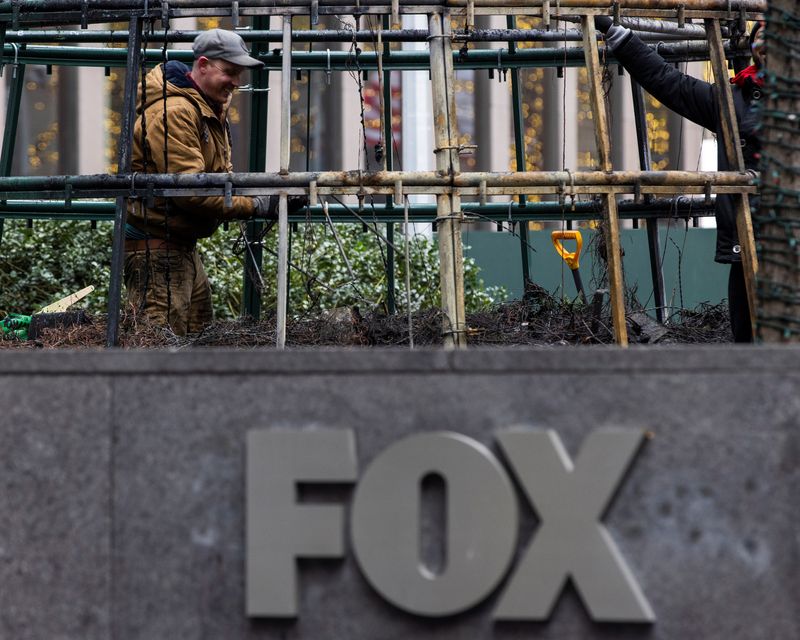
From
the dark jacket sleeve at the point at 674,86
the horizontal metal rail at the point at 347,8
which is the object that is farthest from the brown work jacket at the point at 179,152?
the dark jacket sleeve at the point at 674,86

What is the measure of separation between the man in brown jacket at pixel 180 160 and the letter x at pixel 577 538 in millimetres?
3080

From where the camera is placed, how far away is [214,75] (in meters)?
7.52

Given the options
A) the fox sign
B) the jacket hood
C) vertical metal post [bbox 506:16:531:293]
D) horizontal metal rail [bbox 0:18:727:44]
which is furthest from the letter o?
vertical metal post [bbox 506:16:531:293]

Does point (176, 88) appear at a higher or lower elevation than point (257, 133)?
lower

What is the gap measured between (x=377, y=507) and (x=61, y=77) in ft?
50.5

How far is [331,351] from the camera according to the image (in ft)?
15.3

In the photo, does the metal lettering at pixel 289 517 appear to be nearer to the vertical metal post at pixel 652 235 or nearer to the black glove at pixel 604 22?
the black glove at pixel 604 22

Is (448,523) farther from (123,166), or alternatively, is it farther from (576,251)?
(576,251)

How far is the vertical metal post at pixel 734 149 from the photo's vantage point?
665cm

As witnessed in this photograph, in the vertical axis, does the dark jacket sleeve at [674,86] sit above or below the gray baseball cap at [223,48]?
below

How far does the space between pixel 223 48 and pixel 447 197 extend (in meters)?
1.78

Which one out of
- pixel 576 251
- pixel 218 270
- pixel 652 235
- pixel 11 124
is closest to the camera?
pixel 576 251

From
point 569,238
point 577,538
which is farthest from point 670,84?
point 577,538

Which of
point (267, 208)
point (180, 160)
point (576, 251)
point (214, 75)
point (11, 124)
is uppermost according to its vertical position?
point (11, 124)
